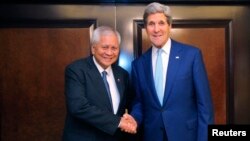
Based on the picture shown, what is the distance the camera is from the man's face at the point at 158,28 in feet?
5.73

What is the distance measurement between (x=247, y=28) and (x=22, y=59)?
133 cm

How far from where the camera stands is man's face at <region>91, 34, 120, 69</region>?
5.74 feet

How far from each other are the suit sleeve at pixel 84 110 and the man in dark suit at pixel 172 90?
0.21 meters

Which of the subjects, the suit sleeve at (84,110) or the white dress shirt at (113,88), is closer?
the suit sleeve at (84,110)

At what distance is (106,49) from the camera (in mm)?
1754

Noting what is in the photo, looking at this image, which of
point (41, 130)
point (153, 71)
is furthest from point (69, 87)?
point (41, 130)

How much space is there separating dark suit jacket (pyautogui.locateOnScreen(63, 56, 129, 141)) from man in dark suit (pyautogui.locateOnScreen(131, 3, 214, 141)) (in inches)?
7.1

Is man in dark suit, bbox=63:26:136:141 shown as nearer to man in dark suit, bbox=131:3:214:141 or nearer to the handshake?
the handshake

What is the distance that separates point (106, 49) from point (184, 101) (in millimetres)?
448

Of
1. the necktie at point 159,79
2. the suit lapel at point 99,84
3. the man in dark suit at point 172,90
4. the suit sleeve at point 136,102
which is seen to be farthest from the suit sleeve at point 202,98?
the suit lapel at point 99,84

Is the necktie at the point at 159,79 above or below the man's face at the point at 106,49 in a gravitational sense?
below

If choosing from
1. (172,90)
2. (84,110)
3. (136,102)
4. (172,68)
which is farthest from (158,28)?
(84,110)

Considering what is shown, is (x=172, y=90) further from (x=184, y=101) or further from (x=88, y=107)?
(x=88, y=107)

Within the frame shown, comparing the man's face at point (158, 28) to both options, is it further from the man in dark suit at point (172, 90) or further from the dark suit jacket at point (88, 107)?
the dark suit jacket at point (88, 107)
